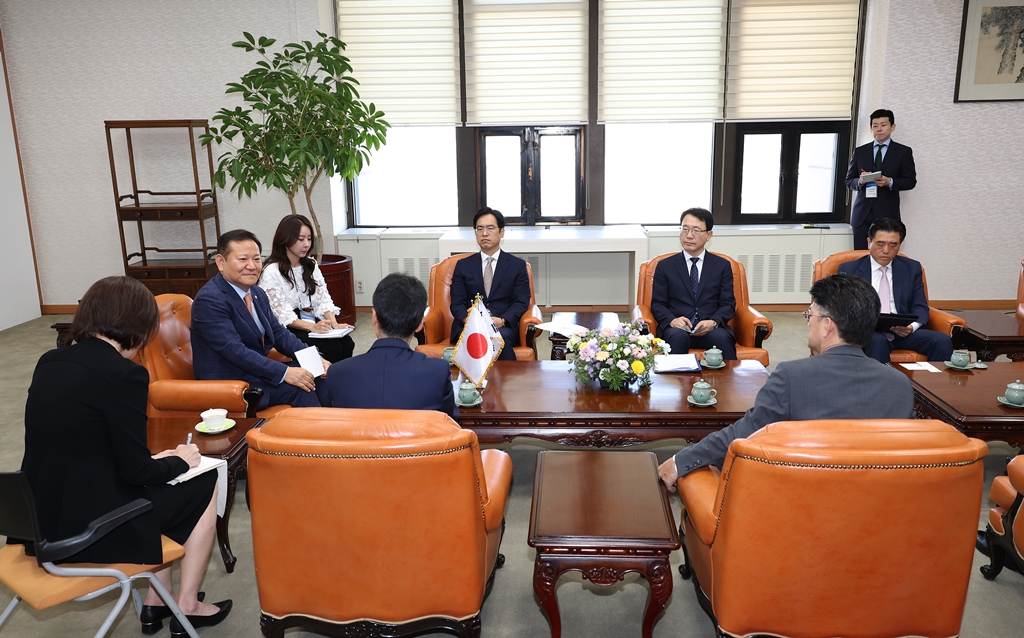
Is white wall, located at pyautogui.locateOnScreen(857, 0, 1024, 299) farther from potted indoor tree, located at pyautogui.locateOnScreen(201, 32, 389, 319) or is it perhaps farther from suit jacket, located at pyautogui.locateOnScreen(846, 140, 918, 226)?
potted indoor tree, located at pyautogui.locateOnScreen(201, 32, 389, 319)

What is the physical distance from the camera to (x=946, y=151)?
6645mm

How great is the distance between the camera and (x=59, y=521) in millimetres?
2035

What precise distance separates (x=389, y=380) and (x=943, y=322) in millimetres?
3662

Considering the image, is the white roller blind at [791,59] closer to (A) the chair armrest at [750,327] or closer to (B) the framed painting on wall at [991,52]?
(B) the framed painting on wall at [991,52]

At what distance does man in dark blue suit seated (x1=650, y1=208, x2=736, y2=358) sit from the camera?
14.7 ft

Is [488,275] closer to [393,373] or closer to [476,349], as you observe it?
[476,349]

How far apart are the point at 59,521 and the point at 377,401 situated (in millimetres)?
922

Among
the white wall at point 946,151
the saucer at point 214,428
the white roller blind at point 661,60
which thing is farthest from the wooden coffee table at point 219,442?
the white wall at point 946,151

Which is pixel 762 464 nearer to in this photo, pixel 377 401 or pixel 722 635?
pixel 722 635

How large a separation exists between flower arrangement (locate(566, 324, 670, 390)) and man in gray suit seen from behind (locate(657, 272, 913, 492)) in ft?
3.46

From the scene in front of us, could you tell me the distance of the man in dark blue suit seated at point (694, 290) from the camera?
4492 millimetres

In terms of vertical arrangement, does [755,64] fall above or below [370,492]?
above

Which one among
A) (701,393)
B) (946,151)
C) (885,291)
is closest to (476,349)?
(701,393)

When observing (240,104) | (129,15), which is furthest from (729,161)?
(129,15)
